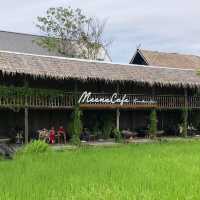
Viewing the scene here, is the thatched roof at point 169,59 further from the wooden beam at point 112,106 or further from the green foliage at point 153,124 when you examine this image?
the wooden beam at point 112,106

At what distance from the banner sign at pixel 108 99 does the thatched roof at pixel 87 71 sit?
0.85 metres

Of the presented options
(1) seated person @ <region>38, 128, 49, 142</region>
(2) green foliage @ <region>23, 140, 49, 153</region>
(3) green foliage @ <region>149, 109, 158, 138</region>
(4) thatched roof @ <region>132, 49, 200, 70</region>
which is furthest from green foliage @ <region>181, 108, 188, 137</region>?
(2) green foliage @ <region>23, 140, 49, 153</region>

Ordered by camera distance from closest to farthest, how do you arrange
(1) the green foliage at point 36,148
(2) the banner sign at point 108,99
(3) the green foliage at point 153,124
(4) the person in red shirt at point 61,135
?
(1) the green foliage at point 36,148
(2) the banner sign at point 108,99
(4) the person in red shirt at point 61,135
(3) the green foliage at point 153,124

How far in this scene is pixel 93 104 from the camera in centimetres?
2298

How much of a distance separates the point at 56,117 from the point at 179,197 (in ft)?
54.1

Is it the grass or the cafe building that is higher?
the cafe building

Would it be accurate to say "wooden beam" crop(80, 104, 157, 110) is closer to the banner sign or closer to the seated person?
the banner sign

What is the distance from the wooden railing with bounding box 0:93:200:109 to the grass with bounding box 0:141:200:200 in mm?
4695

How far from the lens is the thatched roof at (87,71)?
2058cm

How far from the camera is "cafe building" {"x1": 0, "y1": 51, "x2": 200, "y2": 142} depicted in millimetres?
20797

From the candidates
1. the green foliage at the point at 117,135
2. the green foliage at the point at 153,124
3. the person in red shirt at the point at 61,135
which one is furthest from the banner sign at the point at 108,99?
the person in red shirt at the point at 61,135

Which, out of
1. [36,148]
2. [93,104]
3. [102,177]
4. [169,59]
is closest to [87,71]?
[93,104]

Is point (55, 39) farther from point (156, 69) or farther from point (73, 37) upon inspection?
point (156, 69)

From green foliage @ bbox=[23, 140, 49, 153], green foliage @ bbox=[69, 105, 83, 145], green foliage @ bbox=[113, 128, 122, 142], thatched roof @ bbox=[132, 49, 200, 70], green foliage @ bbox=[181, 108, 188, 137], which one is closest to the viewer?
green foliage @ bbox=[23, 140, 49, 153]
